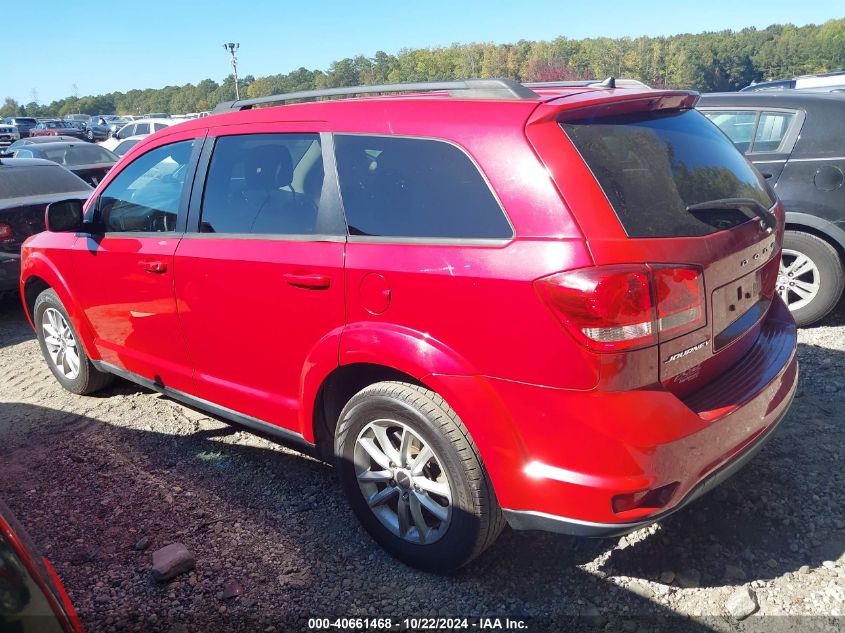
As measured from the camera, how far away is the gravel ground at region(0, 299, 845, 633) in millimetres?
2578

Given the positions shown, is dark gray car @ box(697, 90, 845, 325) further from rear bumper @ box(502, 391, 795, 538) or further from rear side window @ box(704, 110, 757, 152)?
rear bumper @ box(502, 391, 795, 538)

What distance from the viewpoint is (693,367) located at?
7.75 ft

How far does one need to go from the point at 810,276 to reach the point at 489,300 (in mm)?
4112

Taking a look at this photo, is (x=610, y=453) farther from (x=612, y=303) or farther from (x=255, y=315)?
(x=255, y=315)

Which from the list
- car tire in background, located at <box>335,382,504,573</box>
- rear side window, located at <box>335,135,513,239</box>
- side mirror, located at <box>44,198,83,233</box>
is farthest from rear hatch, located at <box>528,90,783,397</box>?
side mirror, located at <box>44,198,83,233</box>

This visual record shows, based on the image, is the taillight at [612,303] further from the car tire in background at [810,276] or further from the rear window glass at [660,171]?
the car tire in background at [810,276]

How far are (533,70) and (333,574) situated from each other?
6766 cm

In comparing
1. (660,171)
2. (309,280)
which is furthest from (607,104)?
(309,280)

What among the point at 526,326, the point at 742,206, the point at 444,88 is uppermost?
the point at 444,88

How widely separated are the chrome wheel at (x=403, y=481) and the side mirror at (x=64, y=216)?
8.08 ft

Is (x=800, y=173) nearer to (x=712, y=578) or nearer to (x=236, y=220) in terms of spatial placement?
(x=712, y=578)

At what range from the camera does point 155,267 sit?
360cm

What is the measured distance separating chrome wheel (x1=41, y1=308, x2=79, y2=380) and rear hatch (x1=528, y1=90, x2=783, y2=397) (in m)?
3.81

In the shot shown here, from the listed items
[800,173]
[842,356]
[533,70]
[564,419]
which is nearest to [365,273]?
[564,419]
